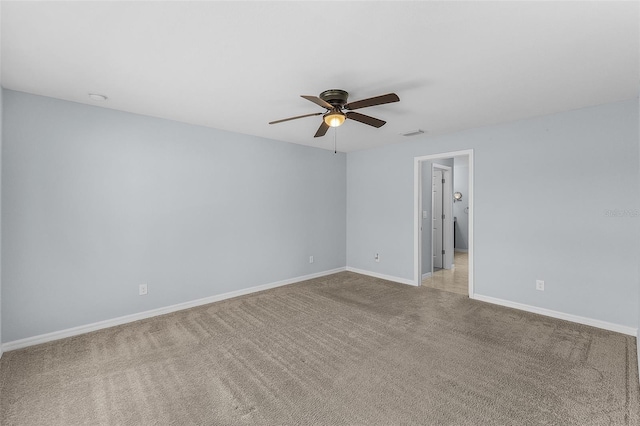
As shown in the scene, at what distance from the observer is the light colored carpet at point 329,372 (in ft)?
6.25

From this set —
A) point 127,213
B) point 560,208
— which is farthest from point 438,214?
point 127,213

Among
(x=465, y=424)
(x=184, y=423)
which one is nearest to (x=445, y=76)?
(x=465, y=424)

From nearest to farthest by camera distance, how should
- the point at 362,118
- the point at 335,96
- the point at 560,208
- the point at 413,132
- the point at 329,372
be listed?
the point at 329,372, the point at 335,96, the point at 362,118, the point at 560,208, the point at 413,132

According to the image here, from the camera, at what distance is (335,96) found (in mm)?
2633

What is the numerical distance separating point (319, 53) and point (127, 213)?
9.37 feet

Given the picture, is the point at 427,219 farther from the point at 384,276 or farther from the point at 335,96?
the point at 335,96

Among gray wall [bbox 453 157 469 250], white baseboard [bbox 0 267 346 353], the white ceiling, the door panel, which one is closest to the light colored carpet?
white baseboard [bbox 0 267 346 353]

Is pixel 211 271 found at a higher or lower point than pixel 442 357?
higher

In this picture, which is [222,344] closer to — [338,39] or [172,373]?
[172,373]

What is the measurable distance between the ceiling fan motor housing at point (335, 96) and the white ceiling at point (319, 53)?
2.8 inches

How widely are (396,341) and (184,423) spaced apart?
195 cm

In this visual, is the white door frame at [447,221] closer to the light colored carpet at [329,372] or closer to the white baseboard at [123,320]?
the light colored carpet at [329,372]

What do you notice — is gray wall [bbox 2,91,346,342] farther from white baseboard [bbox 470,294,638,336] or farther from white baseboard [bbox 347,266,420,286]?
white baseboard [bbox 470,294,638,336]

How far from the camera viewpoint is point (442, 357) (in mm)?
2600
